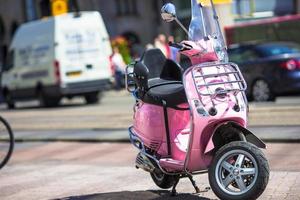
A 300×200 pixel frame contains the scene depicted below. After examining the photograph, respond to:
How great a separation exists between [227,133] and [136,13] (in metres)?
40.9

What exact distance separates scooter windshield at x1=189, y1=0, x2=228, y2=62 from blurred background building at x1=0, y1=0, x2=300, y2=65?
21.4m

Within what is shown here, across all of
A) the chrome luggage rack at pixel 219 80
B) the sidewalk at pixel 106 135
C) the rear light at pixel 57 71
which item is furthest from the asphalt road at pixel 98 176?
the rear light at pixel 57 71

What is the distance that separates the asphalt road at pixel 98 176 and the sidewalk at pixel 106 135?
0.26 m

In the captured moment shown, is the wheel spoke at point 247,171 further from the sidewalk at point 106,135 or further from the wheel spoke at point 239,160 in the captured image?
the sidewalk at point 106,135

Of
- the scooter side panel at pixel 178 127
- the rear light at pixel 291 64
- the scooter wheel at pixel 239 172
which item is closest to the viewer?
the scooter wheel at pixel 239 172

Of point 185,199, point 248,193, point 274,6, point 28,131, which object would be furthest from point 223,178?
point 274,6

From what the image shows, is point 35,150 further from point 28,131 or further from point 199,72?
point 199,72

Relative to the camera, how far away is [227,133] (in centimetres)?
584

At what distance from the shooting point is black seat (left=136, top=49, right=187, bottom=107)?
20.1 feet

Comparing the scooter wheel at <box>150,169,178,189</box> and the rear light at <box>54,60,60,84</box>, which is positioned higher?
the scooter wheel at <box>150,169,178,189</box>

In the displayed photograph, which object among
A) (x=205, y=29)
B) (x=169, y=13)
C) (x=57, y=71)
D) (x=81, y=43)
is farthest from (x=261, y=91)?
(x=169, y=13)

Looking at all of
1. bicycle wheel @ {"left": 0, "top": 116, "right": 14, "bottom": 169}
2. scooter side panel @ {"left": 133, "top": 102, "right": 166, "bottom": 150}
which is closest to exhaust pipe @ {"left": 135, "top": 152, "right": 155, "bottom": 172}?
scooter side panel @ {"left": 133, "top": 102, "right": 166, "bottom": 150}

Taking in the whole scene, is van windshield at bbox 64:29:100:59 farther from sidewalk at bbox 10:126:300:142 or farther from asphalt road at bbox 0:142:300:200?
asphalt road at bbox 0:142:300:200

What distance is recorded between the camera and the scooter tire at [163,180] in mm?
6605
